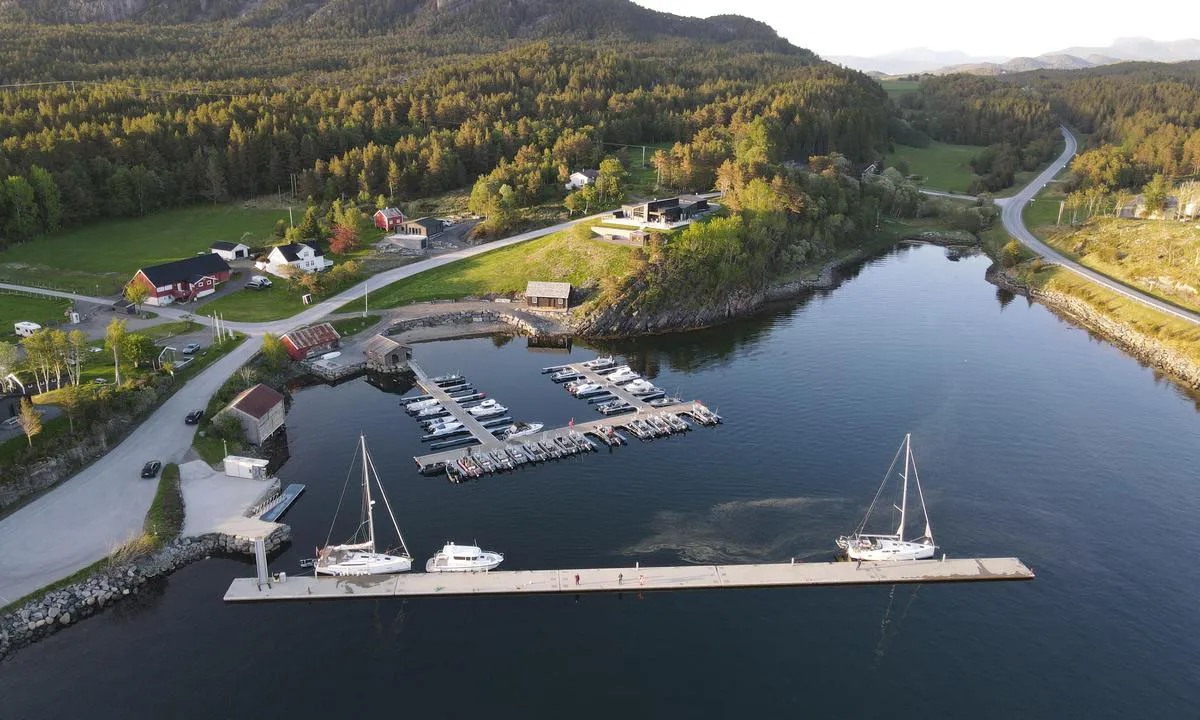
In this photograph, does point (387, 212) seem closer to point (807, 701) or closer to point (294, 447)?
point (294, 447)

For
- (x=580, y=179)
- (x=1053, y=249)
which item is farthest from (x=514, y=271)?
(x=1053, y=249)

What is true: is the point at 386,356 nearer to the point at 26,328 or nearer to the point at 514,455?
the point at 514,455

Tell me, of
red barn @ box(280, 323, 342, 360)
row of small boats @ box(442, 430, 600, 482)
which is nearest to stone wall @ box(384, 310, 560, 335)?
→ red barn @ box(280, 323, 342, 360)

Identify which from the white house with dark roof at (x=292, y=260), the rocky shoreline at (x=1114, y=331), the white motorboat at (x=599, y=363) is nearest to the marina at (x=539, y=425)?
the white motorboat at (x=599, y=363)

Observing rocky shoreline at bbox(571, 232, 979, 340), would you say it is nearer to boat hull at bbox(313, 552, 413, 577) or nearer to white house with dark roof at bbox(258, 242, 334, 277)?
white house with dark roof at bbox(258, 242, 334, 277)

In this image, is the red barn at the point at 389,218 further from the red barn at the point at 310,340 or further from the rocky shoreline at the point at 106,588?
the rocky shoreline at the point at 106,588

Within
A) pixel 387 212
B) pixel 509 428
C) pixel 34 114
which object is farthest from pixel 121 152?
pixel 509 428
